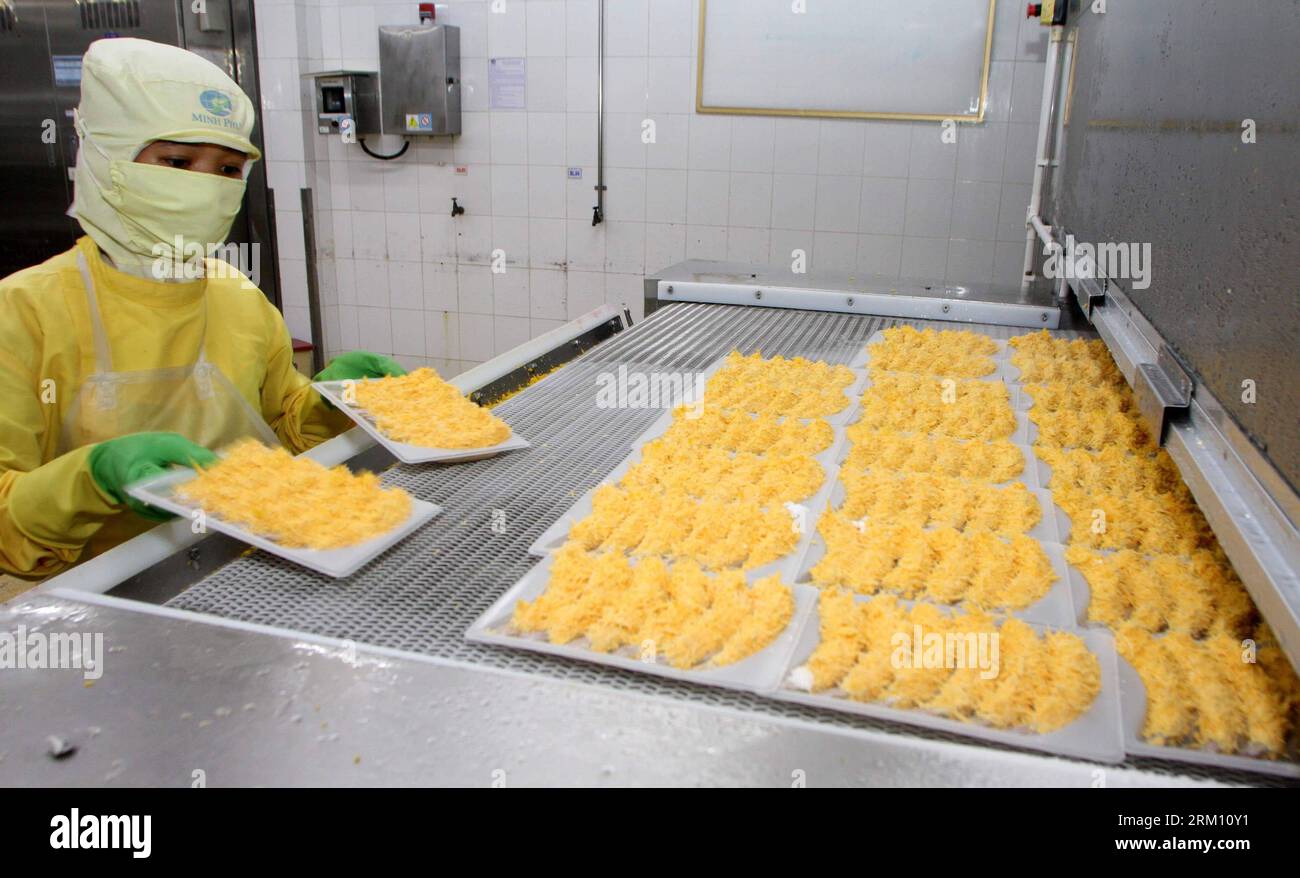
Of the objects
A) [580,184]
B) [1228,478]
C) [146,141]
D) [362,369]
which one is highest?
[146,141]

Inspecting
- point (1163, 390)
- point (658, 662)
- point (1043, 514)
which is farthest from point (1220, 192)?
point (658, 662)

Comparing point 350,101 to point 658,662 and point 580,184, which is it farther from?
point 658,662

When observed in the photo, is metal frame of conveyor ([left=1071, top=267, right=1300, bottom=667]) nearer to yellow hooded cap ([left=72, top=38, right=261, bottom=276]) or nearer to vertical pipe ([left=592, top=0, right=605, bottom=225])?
yellow hooded cap ([left=72, top=38, right=261, bottom=276])

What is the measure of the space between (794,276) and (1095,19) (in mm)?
1376

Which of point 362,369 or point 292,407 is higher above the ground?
point 362,369

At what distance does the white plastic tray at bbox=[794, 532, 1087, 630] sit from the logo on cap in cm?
150

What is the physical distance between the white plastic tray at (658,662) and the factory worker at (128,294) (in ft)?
2.81

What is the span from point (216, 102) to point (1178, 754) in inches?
79.8

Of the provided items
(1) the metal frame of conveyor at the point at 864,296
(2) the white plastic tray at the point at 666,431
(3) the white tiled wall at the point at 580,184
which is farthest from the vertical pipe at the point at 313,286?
(2) the white plastic tray at the point at 666,431

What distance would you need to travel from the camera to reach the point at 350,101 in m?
5.07

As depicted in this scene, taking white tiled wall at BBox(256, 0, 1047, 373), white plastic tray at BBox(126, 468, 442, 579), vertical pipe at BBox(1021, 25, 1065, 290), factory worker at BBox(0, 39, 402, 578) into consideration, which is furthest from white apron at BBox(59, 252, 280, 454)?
white tiled wall at BBox(256, 0, 1047, 373)

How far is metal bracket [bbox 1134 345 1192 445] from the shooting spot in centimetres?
140

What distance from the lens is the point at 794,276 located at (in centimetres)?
378

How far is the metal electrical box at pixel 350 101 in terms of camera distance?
503cm
